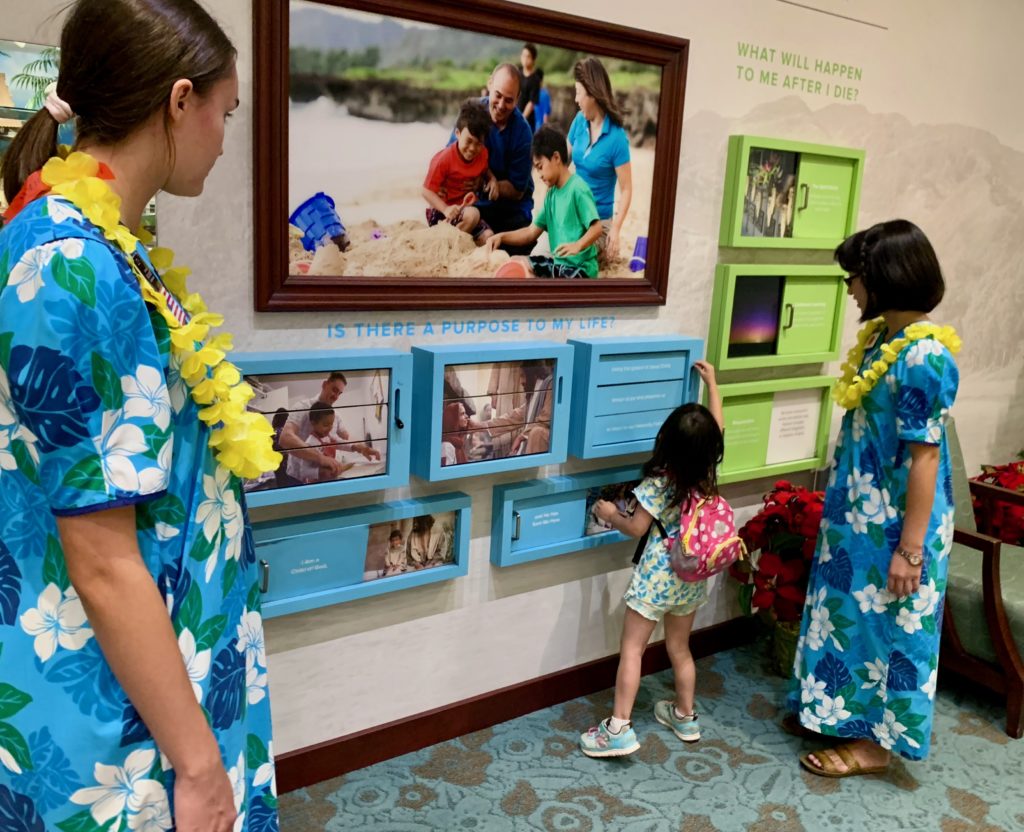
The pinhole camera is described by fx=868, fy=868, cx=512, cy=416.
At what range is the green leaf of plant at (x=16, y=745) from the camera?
946 mm

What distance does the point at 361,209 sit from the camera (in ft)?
6.39

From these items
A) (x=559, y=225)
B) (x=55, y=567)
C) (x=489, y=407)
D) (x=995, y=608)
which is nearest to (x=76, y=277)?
(x=55, y=567)

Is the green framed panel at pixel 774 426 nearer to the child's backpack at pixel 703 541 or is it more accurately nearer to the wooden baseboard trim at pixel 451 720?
the child's backpack at pixel 703 541

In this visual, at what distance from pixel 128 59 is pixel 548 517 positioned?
176cm

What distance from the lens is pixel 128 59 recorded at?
2.91 feet

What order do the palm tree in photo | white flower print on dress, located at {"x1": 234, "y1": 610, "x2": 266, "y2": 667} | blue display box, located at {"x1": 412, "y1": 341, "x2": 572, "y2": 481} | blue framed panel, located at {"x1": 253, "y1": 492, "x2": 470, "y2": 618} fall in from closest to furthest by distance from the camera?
white flower print on dress, located at {"x1": 234, "y1": 610, "x2": 266, "y2": 667}
the palm tree in photo
blue framed panel, located at {"x1": 253, "y1": 492, "x2": 470, "y2": 618}
blue display box, located at {"x1": 412, "y1": 341, "x2": 572, "y2": 481}

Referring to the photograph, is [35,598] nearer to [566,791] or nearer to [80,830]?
[80,830]

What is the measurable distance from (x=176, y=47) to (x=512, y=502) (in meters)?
1.61

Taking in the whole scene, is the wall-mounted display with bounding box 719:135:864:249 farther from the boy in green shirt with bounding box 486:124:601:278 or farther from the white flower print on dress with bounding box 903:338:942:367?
the white flower print on dress with bounding box 903:338:942:367

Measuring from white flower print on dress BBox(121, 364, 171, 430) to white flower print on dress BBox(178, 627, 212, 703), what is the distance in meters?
0.26

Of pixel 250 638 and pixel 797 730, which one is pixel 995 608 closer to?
pixel 797 730

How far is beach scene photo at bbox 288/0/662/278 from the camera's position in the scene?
1843mm

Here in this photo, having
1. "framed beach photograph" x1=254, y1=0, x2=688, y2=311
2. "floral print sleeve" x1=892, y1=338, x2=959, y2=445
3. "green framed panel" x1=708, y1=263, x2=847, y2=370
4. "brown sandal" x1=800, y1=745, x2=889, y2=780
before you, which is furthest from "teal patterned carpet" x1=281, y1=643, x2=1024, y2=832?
"framed beach photograph" x1=254, y1=0, x2=688, y2=311

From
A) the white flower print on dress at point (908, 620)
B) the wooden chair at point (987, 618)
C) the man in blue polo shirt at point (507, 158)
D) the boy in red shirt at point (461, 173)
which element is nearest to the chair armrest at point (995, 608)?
the wooden chair at point (987, 618)
